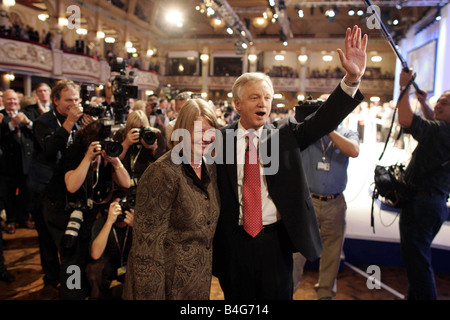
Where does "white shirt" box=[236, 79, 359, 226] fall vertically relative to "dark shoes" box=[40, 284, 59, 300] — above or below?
above

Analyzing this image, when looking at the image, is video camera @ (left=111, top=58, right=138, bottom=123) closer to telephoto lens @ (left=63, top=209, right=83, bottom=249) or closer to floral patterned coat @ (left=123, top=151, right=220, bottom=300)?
telephoto lens @ (left=63, top=209, right=83, bottom=249)

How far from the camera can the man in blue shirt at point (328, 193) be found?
2682mm

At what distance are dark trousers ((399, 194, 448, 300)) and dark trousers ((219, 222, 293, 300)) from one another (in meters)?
1.16

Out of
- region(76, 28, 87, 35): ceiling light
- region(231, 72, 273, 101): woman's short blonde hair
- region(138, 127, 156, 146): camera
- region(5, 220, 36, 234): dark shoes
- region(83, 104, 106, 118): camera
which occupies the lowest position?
region(5, 220, 36, 234): dark shoes

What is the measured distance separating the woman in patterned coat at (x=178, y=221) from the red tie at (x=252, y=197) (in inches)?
5.6

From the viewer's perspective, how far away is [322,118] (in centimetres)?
152

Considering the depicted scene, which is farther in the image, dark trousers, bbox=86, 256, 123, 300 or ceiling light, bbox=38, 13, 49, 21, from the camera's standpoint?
ceiling light, bbox=38, 13, 49, 21

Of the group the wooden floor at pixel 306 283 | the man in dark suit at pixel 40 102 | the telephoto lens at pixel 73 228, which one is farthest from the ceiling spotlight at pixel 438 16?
the telephoto lens at pixel 73 228

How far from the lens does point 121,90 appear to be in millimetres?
2320

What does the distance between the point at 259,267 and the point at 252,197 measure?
0.32m

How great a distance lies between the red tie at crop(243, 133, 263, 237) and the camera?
1.61 meters

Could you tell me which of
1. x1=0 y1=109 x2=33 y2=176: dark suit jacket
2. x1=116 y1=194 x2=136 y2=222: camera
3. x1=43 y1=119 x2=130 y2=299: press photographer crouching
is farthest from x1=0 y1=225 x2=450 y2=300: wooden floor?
x1=116 y1=194 x2=136 y2=222: camera

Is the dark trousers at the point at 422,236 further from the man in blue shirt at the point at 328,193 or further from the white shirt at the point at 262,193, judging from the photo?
the white shirt at the point at 262,193

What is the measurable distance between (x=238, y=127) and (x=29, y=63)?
12.3 meters
